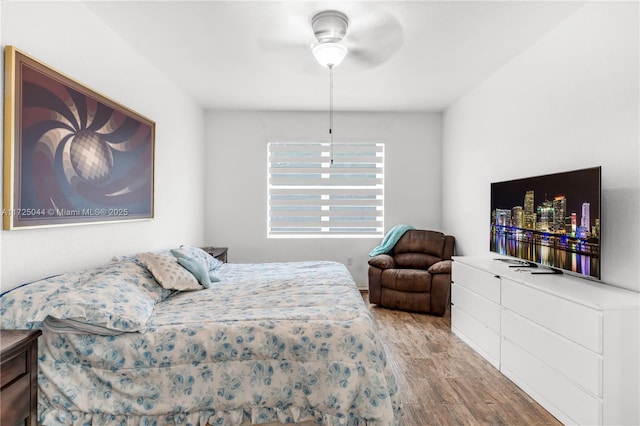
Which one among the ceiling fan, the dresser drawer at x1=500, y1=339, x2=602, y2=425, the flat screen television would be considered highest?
the ceiling fan

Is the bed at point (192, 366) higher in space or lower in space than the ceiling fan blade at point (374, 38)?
lower

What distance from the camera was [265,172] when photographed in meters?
5.22

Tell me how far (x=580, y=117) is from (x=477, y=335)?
1913mm

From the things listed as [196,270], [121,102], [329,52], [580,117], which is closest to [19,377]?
[196,270]

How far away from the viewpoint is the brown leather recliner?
410 cm

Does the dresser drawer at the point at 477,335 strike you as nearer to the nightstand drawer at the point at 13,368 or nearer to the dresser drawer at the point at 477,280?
the dresser drawer at the point at 477,280

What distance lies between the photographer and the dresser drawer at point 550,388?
190cm

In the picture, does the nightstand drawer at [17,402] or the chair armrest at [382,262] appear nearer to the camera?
the nightstand drawer at [17,402]

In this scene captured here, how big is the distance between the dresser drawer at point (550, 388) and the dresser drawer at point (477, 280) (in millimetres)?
373

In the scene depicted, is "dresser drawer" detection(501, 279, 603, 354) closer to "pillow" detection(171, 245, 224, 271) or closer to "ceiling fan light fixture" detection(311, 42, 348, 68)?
"ceiling fan light fixture" detection(311, 42, 348, 68)

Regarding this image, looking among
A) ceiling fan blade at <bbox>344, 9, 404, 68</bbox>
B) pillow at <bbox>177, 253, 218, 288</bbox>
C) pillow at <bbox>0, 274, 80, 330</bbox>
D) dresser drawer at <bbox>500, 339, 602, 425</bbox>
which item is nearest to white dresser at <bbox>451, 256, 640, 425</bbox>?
dresser drawer at <bbox>500, 339, 602, 425</bbox>

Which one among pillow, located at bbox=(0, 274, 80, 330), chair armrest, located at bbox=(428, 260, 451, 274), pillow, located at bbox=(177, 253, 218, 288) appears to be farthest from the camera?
chair armrest, located at bbox=(428, 260, 451, 274)

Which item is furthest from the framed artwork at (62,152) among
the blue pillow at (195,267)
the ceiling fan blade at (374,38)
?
the ceiling fan blade at (374,38)

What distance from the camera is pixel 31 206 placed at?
1.99 m
